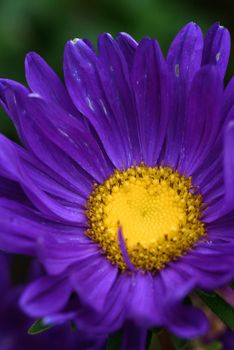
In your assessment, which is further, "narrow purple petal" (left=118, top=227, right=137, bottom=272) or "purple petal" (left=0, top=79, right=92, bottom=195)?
"purple petal" (left=0, top=79, right=92, bottom=195)

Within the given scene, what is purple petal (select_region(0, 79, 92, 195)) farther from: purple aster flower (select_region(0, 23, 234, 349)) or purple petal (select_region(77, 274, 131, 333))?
purple petal (select_region(77, 274, 131, 333))

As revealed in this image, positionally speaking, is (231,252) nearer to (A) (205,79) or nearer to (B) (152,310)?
(B) (152,310)

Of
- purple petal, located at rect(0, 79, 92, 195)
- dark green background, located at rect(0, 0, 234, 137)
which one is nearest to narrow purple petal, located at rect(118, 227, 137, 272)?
purple petal, located at rect(0, 79, 92, 195)

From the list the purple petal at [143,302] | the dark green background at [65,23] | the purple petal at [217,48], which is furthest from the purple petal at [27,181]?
the dark green background at [65,23]

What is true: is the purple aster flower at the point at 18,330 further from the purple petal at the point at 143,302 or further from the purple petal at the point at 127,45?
the purple petal at the point at 127,45

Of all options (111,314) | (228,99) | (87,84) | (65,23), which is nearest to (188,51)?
(228,99)

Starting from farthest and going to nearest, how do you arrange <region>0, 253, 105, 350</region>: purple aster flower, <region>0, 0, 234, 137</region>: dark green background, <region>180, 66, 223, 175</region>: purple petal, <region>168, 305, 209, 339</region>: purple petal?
<region>0, 0, 234, 137</region>: dark green background → <region>0, 253, 105, 350</region>: purple aster flower → <region>180, 66, 223, 175</region>: purple petal → <region>168, 305, 209, 339</region>: purple petal
